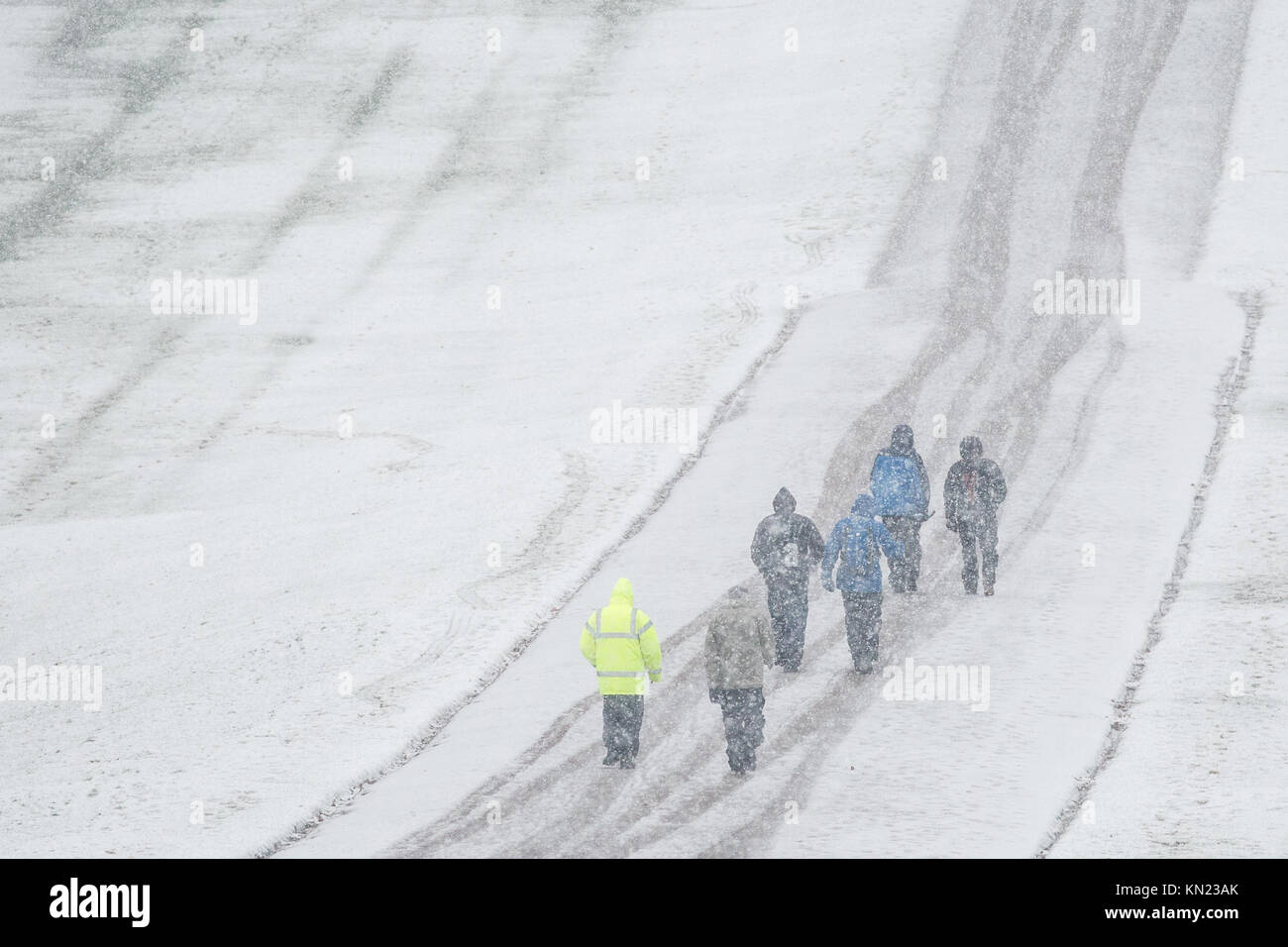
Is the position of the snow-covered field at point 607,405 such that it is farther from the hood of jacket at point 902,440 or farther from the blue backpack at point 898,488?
the hood of jacket at point 902,440

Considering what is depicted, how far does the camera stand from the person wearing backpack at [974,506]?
17688 mm

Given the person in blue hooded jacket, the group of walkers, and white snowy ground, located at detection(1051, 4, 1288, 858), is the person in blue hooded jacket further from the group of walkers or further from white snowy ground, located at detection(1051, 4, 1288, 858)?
white snowy ground, located at detection(1051, 4, 1288, 858)

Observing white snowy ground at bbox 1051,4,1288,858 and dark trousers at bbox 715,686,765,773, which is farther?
dark trousers at bbox 715,686,765,773

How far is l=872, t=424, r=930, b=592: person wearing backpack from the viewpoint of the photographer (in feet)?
58.6

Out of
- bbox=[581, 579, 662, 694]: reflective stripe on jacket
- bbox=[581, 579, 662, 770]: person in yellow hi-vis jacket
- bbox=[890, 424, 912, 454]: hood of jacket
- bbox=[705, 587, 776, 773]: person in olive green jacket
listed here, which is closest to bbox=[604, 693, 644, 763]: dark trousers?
bbox=[581, 579, 662, 770]: person in yellow hi-vis jacket

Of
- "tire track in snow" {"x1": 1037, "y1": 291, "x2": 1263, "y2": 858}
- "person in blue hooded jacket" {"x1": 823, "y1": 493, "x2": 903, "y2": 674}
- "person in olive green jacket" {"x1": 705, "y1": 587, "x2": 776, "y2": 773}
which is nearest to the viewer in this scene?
"tire track in snow" {"x1": 1037, "y1": 291, "x2": 1263, "y2": 858}

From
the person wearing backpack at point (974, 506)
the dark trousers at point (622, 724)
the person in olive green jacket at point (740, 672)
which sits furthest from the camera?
the person wearing backpack at point (974, 506)

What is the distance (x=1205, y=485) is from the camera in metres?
20.5

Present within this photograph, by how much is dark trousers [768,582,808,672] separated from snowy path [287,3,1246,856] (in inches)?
12.2

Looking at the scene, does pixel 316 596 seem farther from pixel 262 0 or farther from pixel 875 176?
pixel 262 0

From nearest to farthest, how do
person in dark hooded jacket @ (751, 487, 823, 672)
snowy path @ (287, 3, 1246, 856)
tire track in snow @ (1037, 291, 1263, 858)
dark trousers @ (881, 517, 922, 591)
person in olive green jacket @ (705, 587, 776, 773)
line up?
snowy path @ (287, 3, 1246, 856)
tire track in snow @ (1037, 291, 1263, 858)
person in olive green jacket @ (705, 587, 776, 773)
person in dark hooded jacket @ (751, 487, 823, 672)
dark trousers @ (881, 517, 922, 591)

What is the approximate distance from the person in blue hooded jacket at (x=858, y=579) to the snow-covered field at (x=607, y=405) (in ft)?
1.68

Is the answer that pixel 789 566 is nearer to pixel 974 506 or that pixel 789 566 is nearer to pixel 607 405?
pixel 974 506

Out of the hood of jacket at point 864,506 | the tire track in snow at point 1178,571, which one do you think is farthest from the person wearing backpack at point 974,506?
the tire track in snow at point 1178,571
